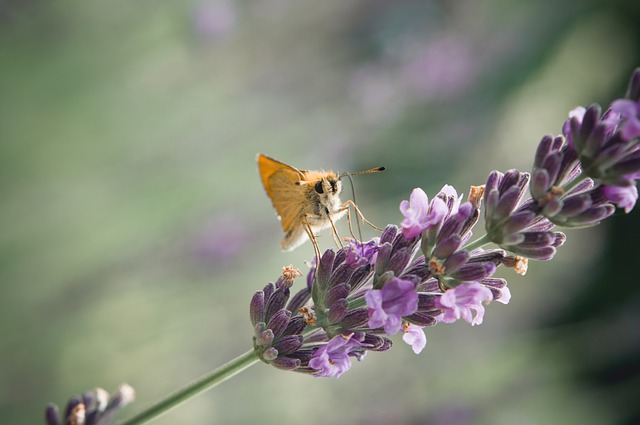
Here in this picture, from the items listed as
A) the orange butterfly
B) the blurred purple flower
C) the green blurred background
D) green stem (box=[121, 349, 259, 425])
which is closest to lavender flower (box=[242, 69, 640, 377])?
green stem (box=[121, 349, 259, 425])

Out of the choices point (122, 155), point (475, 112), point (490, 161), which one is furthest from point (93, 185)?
point (475, 112)

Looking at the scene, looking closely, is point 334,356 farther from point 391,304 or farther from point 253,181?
point 253,181

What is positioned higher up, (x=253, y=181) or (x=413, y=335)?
(x=413, y=335)

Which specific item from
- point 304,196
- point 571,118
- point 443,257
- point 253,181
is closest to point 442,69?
point 253,181

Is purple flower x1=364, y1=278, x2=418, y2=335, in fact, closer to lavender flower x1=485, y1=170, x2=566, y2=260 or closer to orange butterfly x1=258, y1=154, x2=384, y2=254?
lavender flower x1=485, y1=170, x2=566, y2=260

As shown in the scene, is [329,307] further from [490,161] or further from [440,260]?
[490,161]
